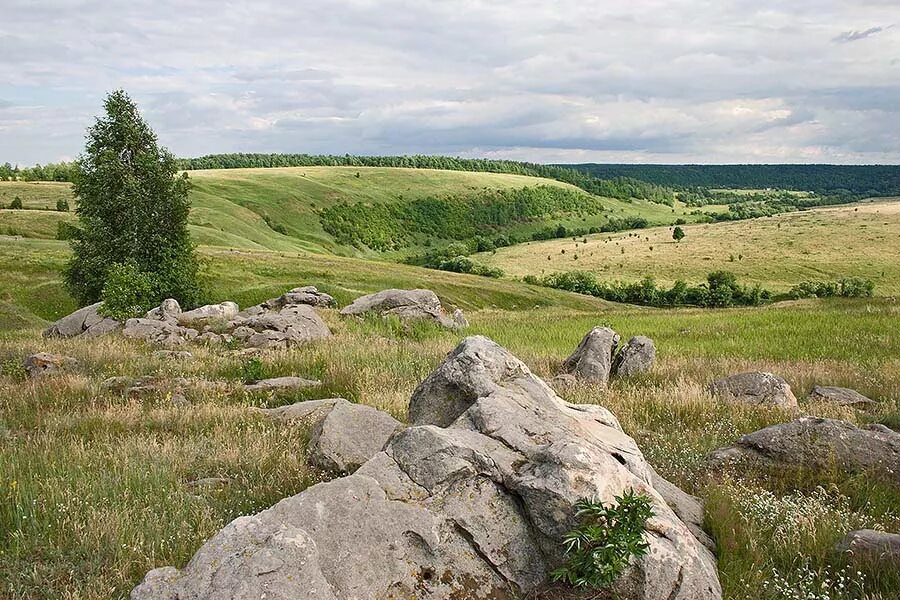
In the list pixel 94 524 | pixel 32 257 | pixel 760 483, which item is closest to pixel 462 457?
pixel 94 524

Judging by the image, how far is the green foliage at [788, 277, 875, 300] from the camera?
74.9 metres

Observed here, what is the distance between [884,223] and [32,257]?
134 metres

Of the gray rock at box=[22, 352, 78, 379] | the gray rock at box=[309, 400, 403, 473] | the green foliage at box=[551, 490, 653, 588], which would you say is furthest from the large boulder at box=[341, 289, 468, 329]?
the green foliage at box=[551, 490, 653, 588]

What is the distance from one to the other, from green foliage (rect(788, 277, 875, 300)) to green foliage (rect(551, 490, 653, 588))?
80.9 meters

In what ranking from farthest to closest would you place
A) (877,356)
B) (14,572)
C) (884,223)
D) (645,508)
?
(884,223)
(877,356)
(14,572)
(645,508)

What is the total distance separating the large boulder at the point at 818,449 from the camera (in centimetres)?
829

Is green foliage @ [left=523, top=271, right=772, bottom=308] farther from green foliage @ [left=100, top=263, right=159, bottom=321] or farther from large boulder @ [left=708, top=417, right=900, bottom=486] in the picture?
large boulder @ [left=708, top=417, right=900, bottom=486]

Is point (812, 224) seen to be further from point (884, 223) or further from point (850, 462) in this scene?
point (850, 462)

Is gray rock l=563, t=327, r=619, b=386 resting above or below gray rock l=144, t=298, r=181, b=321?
above

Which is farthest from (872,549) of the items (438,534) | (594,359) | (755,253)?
(755,253)

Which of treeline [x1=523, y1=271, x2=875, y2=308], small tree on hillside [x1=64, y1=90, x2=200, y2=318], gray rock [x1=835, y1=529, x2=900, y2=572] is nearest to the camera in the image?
gray rock [x1=835, y1=529, x2=900, y2=572]

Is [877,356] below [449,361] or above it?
below

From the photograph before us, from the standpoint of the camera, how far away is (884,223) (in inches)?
4712

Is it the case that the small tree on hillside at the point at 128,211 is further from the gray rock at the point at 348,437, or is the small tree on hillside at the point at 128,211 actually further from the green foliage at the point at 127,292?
the gray rock at the point at 348,437
